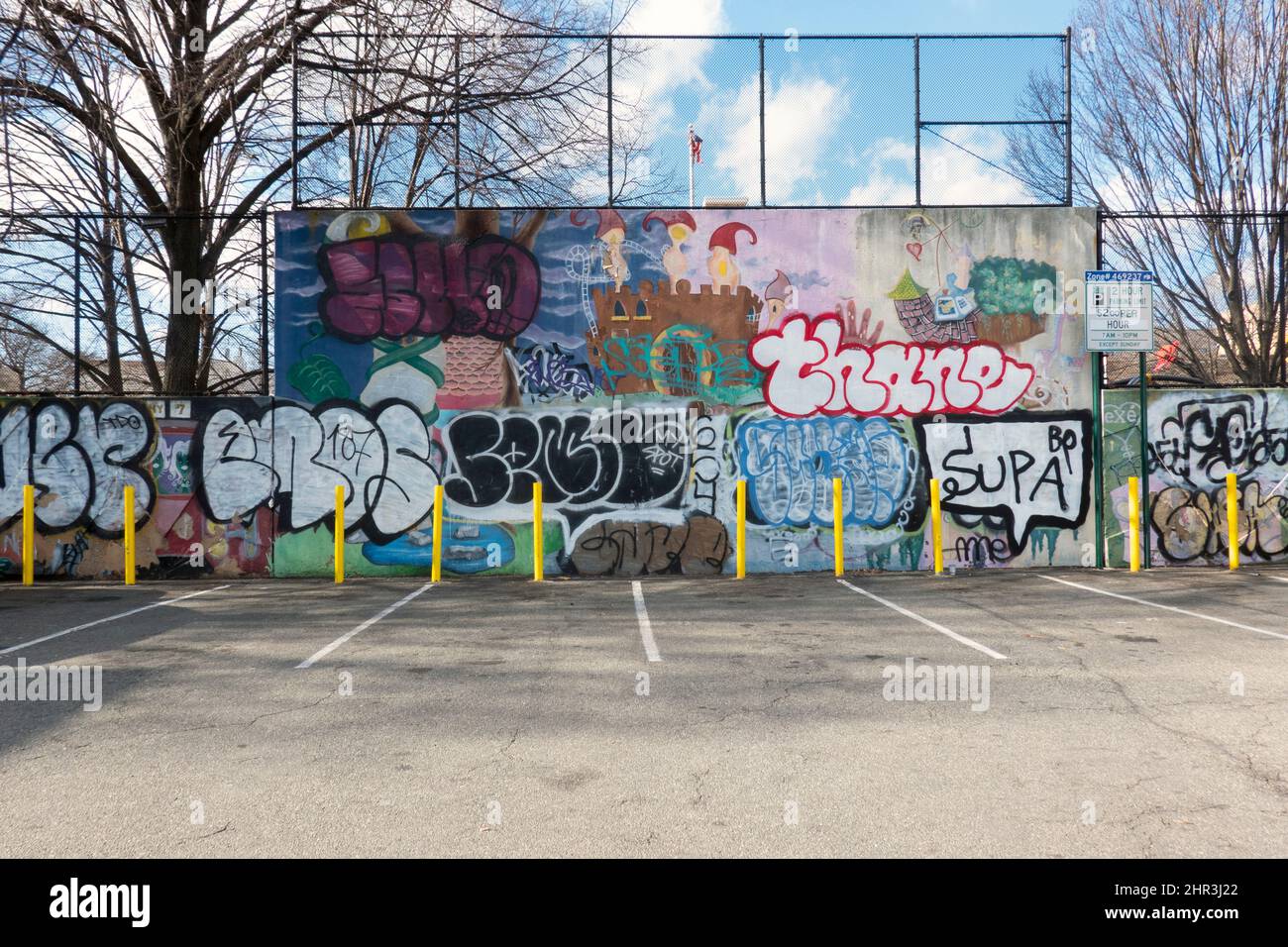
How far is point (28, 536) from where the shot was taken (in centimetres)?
1241

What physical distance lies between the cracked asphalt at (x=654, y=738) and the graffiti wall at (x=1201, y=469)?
4273 millimetres

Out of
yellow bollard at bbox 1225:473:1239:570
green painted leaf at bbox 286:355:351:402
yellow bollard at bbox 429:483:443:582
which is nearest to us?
yellow bollard at bbox 429:483:443:582

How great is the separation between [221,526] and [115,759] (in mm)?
8808

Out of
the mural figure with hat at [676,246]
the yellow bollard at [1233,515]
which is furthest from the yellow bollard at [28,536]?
the yellow bollard at [1233,515]

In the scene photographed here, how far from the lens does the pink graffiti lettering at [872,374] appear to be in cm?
1324

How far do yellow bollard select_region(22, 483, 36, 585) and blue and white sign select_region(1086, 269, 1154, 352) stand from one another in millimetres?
→ 15085

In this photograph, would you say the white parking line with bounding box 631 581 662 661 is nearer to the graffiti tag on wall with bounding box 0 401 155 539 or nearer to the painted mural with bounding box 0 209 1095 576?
the painted mural with bounding box 0 209 1095 576

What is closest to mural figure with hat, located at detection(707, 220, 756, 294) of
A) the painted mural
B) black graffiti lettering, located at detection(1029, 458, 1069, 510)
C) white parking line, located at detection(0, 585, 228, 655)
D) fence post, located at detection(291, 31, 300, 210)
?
the painted mural

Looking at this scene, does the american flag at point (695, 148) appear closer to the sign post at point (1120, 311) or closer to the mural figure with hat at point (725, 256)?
the mural figure with hat at point (725, 256)

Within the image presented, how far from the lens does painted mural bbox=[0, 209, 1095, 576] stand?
13047 millimetres
